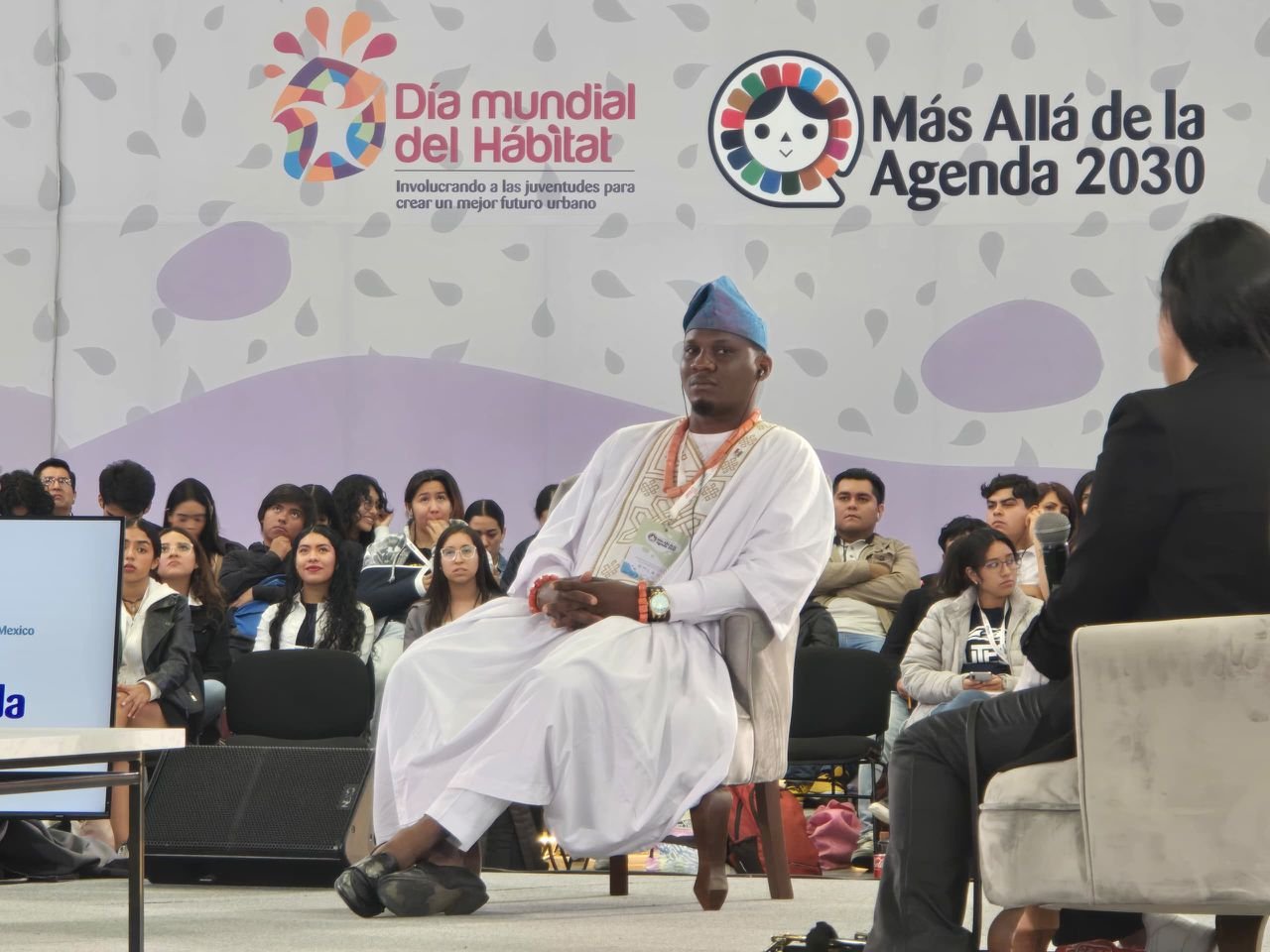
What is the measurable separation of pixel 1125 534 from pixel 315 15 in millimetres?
6712

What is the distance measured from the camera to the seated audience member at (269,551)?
6789mm

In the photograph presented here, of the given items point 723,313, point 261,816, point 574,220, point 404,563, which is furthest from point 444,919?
point 574,220

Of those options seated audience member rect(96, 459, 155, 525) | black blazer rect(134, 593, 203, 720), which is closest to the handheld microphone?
black blazer rect(134, 593, 203, 720)

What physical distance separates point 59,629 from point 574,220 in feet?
14.8

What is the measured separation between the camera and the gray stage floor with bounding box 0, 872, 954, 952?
3.09 meters

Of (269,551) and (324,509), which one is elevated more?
(324,509)

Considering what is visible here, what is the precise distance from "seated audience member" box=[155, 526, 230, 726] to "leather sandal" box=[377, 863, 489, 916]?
2.73 meters

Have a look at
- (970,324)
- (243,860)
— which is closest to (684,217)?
(970,324)

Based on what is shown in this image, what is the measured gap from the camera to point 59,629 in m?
4.06

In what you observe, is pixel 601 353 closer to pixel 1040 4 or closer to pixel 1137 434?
pixel 1040 4

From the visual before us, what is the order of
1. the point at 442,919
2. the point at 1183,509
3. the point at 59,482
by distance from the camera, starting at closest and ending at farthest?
the point at 1183,509, the point at 442,919, the point at 59,482

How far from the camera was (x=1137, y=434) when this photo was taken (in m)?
2.27

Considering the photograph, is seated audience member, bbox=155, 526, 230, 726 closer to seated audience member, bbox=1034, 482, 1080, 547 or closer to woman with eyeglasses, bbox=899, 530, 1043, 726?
woman with eyeglasses, bbox=899, 530, 1043, 726

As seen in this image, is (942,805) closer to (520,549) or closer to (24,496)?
(520,549)
